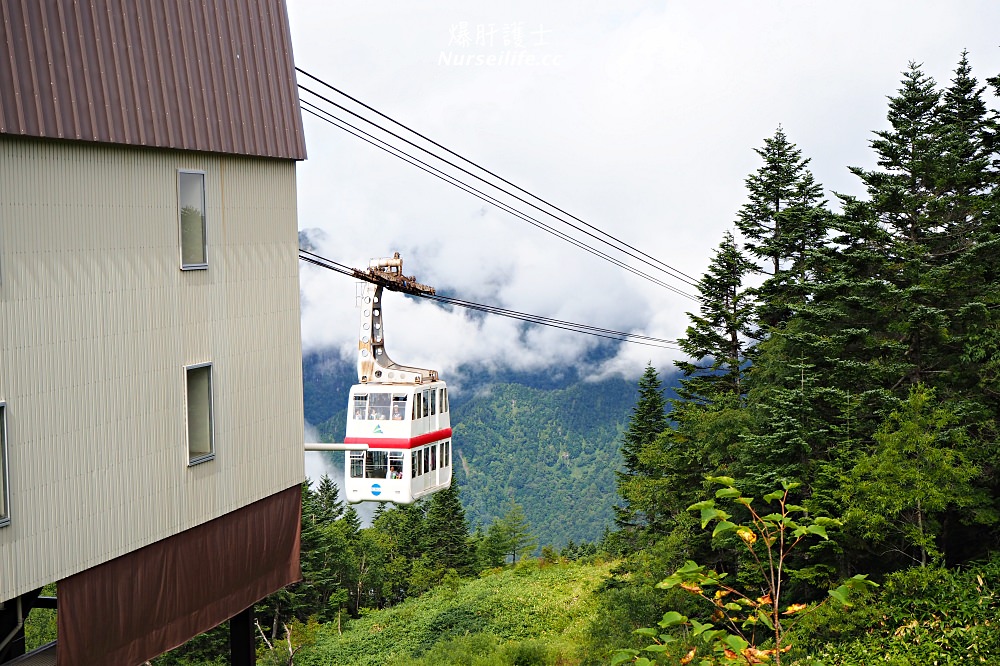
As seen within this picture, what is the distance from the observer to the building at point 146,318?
833cm

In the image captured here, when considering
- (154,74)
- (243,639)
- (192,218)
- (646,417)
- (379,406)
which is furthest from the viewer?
(646,417)

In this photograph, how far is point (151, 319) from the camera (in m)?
9.73

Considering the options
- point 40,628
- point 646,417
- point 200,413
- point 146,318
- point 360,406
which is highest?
point 146,318

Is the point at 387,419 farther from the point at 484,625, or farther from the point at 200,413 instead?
the point at 484,625

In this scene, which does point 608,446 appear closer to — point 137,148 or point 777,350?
point 777,350

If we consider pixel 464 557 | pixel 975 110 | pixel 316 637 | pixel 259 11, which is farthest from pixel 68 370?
pixel 464 557

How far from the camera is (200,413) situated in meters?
10.5

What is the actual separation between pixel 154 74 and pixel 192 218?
1.56m

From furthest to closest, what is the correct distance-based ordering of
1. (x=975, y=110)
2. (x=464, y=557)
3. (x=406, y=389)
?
1. (x=464, y=557)
2. (x=975, y=110)
3. (x=406, y=389)

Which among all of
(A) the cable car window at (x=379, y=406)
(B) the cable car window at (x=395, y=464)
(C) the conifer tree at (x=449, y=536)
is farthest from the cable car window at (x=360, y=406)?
(C) the conifer tree at (x=449, y=536)

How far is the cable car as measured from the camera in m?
22.3

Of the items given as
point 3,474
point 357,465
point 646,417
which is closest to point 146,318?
point 3,474

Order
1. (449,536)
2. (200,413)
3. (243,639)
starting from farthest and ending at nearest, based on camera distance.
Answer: (449,536) < (243,639) < (200,413)

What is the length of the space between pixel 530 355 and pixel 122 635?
176386 millimetres
